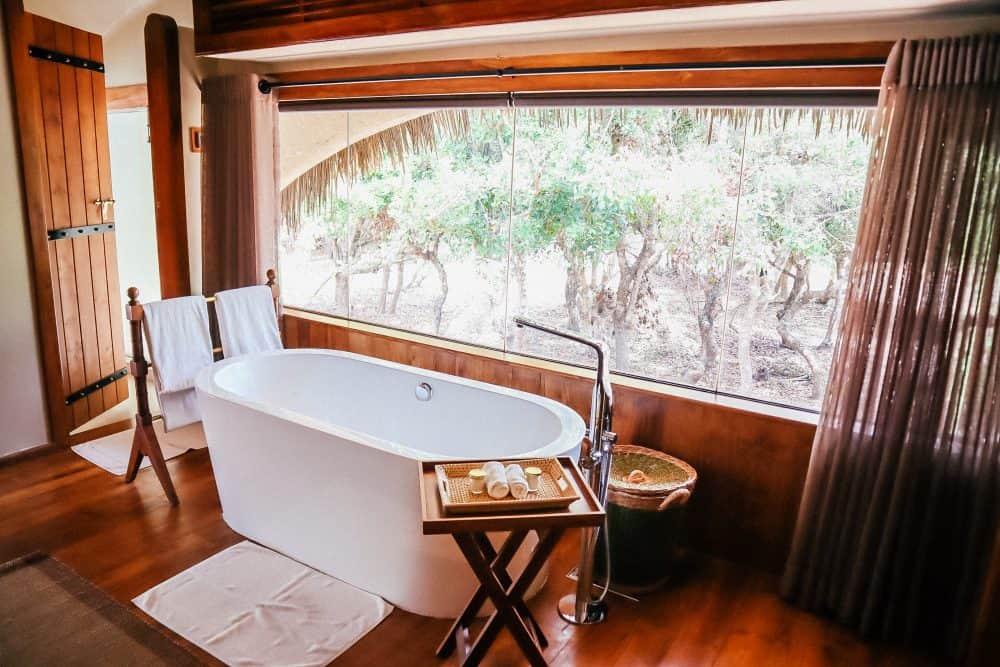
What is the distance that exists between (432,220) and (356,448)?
187 centimetres

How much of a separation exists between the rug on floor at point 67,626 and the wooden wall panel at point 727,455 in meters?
1.84

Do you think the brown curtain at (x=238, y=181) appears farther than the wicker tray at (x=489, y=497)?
Yes

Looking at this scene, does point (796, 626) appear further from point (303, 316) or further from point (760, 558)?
point (303, 316)

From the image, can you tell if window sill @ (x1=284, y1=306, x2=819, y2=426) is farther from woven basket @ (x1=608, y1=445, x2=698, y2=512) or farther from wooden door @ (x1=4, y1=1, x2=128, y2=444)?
wooden door @ (x1=4, y1=1, x2=128, y2=444)

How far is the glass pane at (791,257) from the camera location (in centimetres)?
301

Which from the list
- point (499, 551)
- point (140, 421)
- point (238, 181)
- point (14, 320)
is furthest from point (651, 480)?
point (14, 320)

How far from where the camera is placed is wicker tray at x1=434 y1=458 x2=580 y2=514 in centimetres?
179

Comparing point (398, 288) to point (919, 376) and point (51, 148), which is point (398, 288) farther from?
point (919, 376)

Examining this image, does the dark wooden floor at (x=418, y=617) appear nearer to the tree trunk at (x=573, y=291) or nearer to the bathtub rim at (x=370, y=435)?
the bathtub rim at (x=370, y=435)

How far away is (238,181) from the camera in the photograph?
3900 mm

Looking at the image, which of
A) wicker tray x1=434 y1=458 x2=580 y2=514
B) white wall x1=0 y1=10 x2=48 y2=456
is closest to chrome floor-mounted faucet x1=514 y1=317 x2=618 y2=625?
wicker tray x1=434 y1=458 x2=580 y2=514

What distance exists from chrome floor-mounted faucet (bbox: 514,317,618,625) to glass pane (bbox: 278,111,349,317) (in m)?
2.14

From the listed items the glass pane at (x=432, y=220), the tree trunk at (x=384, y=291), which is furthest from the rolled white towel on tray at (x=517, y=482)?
the tree trunk at (x=384, y=291)

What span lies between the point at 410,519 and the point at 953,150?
213cm
